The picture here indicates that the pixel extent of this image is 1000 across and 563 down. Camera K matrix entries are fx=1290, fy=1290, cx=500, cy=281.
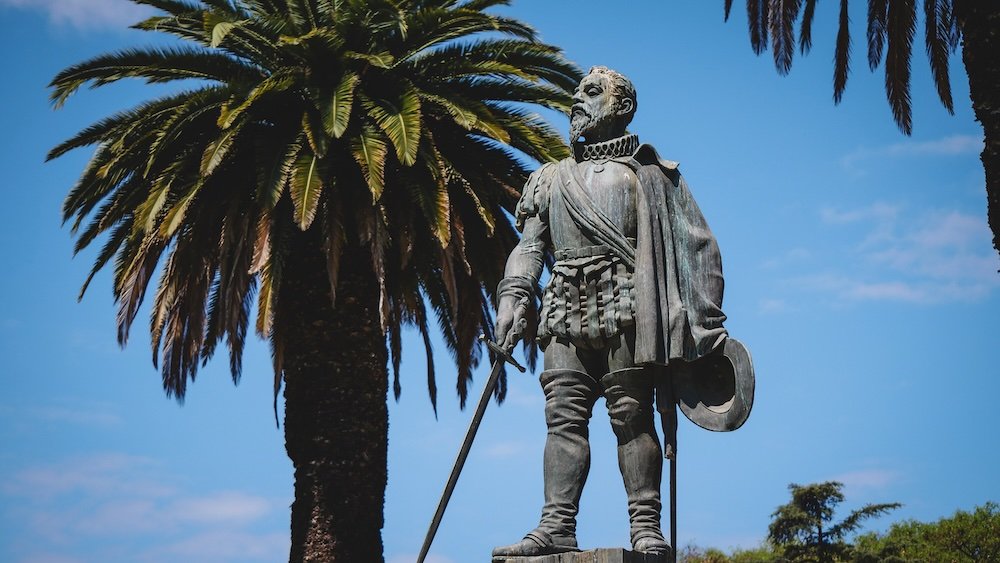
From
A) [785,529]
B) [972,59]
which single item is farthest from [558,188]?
[785,529]

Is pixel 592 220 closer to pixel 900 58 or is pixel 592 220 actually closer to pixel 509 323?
pixel 509 323

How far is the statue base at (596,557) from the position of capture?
5824mm

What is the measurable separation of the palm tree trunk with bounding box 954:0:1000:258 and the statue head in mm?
4326

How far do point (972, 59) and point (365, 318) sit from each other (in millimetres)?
8854

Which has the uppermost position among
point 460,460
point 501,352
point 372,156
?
point 372,156

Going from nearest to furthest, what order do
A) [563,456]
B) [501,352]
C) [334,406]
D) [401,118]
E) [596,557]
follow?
[596,557] < [563,456] < [501,352] < [401,118] < [334,406]

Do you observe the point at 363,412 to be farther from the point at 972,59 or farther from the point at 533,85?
the point at 972,59

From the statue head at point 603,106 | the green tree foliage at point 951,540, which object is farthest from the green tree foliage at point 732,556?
the statue head at point 603,106

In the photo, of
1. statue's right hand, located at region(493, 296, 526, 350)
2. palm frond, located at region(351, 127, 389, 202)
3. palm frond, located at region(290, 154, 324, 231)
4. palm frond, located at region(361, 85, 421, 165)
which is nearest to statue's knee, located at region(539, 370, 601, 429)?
statue's right hand, located at region(493, 296, 526, 350)

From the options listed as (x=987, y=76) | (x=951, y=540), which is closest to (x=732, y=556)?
(x=951, y=540)

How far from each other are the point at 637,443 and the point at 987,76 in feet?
18.4

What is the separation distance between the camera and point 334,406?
53.7 feet

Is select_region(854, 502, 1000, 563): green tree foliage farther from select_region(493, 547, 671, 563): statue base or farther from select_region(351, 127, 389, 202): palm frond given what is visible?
select_region(493, 547, 671, 563): statue base

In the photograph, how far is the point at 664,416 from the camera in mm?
6531
